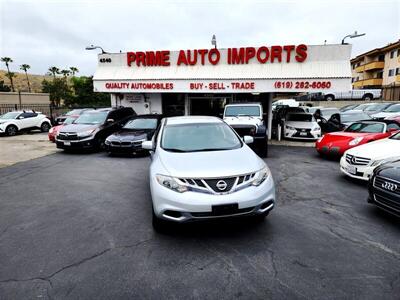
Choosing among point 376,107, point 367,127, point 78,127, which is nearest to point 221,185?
point 367,127

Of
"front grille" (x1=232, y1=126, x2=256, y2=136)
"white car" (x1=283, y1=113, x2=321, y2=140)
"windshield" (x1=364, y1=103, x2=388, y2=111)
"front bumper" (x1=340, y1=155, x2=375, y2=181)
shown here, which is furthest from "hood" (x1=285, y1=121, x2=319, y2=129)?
"windshield" (x1=364, y1=103, x2=388, y2=111)

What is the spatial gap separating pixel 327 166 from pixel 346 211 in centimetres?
375

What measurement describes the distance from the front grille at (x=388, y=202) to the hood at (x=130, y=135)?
303 inches

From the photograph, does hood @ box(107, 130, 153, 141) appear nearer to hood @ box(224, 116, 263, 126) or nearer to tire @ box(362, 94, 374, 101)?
hood @ box(224, 116, 263, 126)

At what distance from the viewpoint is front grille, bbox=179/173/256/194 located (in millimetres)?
3348

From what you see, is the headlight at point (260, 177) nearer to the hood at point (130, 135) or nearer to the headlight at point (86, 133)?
the hood at point (130, 135)

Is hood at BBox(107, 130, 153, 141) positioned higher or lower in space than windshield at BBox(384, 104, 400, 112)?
lower

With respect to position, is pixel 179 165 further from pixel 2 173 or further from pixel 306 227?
pixel 2 173

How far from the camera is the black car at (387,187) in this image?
3.87 metres

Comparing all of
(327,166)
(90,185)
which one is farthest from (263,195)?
(327,166)

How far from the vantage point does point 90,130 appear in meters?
10.5

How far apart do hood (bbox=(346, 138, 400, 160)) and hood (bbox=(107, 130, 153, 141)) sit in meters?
7.01

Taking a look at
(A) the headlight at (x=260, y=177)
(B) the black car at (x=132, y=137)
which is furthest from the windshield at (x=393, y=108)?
(A) the headlight at (x=260, y=177)

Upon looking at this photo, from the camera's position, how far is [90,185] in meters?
6.38
